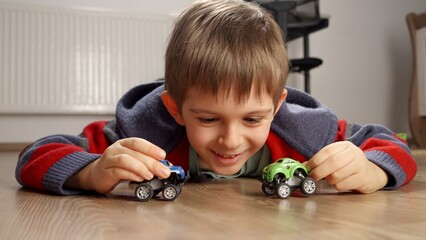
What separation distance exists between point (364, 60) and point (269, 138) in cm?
326

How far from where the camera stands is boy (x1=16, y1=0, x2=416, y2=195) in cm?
87

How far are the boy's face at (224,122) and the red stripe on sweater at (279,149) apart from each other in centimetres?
17

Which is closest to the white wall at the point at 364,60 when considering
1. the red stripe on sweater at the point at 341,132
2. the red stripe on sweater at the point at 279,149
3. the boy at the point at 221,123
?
the red stripe on sweater at the point at 341,132

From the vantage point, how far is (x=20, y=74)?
332 centimetres

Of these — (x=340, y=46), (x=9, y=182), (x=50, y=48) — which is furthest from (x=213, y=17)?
(x=340, y=46)

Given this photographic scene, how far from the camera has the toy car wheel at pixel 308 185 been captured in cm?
88

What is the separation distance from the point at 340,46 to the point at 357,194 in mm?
3321

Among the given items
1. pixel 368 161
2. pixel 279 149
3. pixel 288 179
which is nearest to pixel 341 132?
pixel 279 149

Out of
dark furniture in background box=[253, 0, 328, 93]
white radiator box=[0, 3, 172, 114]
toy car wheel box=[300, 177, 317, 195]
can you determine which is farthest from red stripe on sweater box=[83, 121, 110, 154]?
white radiator box=[0, 3, 172, 114]

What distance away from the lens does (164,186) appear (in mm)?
868

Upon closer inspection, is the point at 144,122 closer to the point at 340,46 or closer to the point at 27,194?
the point at 27,194

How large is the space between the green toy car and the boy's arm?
2 centimetres

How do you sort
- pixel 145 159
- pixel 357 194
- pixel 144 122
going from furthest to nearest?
pixel 144 122
pixel 357 194
pixel 145 159

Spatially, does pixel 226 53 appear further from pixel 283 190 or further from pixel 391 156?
pixel 391 156
